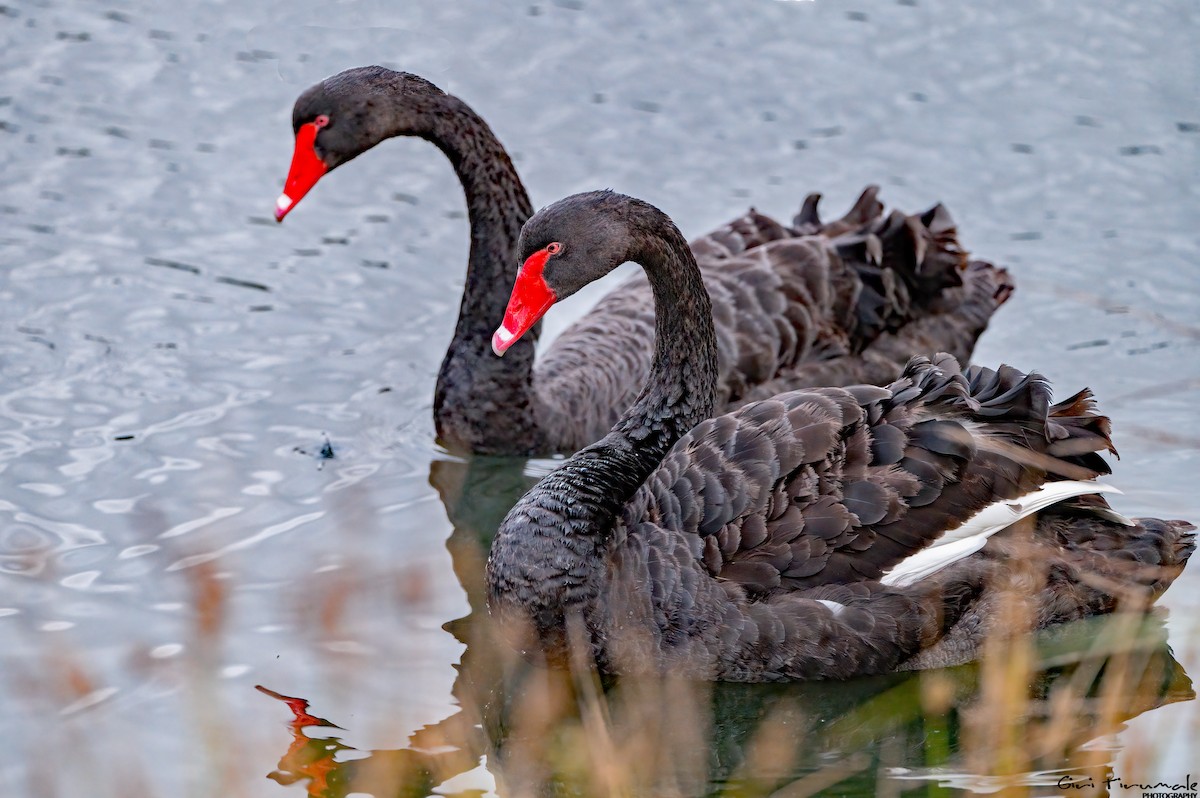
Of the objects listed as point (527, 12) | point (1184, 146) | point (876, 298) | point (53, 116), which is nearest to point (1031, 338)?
point (876, 298)

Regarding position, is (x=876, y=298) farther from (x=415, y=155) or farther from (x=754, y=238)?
(x=415, y=155)

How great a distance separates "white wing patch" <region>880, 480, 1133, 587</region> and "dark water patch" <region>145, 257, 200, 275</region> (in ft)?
13.0

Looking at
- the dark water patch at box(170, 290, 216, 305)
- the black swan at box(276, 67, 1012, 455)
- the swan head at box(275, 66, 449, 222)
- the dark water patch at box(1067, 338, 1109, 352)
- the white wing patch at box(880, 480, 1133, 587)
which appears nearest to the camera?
the white wing patch at box(880, 480, 1133, 587)

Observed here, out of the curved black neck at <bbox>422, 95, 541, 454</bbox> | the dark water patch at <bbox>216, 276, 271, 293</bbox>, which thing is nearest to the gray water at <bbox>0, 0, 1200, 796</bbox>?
the dark water patch at <bbox>216, 276, 271, 293</bbox>

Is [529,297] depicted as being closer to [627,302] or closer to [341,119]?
[341,119]

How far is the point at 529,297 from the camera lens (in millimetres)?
5160

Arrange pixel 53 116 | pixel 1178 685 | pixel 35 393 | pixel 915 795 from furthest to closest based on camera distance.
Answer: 1. pixel 53 116
2. pixel 35 393
3. pixel 1178 685
4. pixel 915 795

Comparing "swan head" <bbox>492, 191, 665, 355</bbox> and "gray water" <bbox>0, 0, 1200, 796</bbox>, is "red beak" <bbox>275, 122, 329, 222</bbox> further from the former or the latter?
"swan head" <bbox>492, 191, 665, 355</bbox>

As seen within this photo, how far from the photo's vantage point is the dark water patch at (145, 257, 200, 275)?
296 inches

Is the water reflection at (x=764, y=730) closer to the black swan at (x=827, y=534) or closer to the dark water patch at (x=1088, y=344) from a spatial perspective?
the black swan at (x=827, y=534)

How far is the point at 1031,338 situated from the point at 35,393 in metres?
4.18

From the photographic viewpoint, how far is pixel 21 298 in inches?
282

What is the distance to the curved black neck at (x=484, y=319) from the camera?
6.41 meters

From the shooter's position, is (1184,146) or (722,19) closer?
(1184,146)
